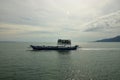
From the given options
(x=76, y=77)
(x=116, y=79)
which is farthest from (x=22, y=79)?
(x=116, y=79)

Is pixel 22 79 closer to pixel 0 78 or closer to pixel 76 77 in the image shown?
pixel 0 78

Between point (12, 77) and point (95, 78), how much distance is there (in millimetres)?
20472

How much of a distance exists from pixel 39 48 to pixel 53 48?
497 inches

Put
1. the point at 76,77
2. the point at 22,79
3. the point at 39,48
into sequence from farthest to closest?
the point at 39,48 < the point at 76,77 < the point at 22,79

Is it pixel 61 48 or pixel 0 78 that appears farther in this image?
pixel 61 48

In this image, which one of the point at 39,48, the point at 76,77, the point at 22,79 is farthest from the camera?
the point at 39,48

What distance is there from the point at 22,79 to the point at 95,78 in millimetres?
17726

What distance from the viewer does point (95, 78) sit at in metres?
42.8

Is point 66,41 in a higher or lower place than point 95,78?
higher

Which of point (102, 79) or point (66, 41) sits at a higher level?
point (66, 41)

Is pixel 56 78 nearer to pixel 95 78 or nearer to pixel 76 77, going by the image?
pixel 76 77

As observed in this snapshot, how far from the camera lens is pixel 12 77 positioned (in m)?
42.7

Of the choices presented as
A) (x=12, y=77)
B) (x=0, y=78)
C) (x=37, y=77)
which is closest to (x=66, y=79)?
(x=37, y=77)

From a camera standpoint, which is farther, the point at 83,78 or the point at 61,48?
the point at 61,48
